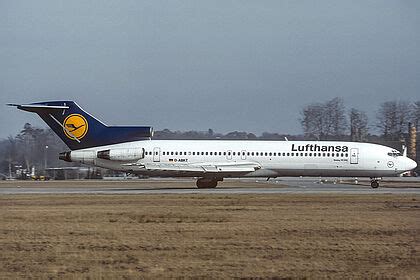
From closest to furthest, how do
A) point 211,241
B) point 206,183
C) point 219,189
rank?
point 211,241 < point 219,189 < point 206,183

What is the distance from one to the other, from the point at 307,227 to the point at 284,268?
7155 mm

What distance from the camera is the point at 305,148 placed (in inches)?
1821

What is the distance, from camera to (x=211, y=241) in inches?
645

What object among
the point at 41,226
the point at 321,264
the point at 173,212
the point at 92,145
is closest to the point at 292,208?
the point at 173,212

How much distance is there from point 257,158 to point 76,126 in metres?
11.9

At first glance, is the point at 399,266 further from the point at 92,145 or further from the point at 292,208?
the point at 92,145

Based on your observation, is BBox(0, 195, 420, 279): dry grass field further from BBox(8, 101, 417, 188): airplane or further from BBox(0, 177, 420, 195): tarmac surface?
BBox(8, 101, 417, 188): airplane

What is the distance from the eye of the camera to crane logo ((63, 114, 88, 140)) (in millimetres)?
46250

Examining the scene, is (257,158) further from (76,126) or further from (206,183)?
(76,126)

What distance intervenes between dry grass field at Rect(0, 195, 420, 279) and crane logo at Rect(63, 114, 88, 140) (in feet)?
59.3

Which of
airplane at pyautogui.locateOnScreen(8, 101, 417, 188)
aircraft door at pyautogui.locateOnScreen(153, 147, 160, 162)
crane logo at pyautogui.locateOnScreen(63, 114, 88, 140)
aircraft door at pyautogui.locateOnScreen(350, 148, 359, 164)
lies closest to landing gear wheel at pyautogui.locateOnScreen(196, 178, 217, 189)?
airplane at pyautogui.locateOnScreen(8, 101, 417, 188)

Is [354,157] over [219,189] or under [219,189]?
over

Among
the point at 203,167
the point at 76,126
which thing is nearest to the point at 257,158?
the point at 203,167

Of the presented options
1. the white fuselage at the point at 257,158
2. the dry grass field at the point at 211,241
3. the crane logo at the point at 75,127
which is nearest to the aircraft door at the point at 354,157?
the white fuselage at the point at 257,158
